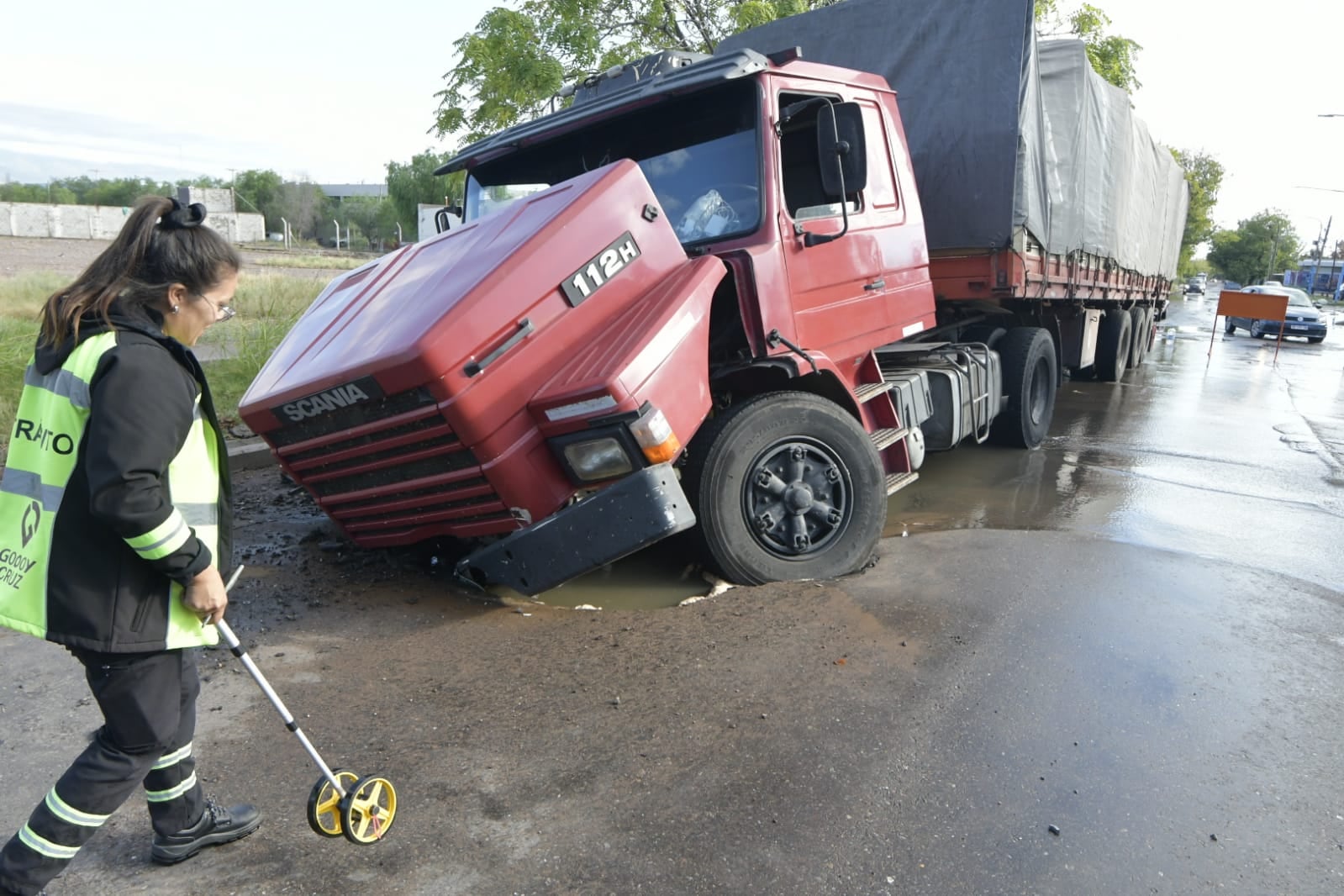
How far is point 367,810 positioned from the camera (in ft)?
8.27

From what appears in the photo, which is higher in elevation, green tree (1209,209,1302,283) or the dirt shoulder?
the dirt shoulder

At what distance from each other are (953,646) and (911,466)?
5.81ft

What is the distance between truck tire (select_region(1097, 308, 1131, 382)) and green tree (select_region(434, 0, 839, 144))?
20.3 feet

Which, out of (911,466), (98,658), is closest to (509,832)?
(98,658)

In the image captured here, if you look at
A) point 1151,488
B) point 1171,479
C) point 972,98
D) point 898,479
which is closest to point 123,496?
point 898,479

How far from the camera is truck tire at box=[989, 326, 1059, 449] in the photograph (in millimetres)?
8109

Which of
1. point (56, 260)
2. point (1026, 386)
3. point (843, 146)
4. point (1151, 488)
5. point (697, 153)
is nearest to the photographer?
point (843, 146)

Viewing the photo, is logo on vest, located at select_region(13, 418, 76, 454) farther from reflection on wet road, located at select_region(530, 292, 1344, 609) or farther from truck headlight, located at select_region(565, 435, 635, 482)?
reflection on wet road, located at select_region(530, 292, 1344, 609)

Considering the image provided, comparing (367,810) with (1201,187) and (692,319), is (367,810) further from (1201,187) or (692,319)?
(1201,187)

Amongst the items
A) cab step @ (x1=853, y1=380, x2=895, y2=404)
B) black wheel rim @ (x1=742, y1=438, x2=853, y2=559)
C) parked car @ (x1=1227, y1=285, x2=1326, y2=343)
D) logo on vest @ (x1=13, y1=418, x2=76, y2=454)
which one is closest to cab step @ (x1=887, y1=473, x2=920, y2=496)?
cab step @ (x1=853, y1=380, x2=895, y2=404)

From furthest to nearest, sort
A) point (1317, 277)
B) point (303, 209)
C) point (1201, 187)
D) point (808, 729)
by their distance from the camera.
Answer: point (303, 209) → point (1317, 277) → point (1201, 187) → point (808, 729)

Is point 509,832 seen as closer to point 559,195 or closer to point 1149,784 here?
point 1149,784

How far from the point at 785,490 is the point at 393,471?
1817mm

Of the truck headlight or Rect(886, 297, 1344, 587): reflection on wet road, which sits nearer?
the truck headlight
